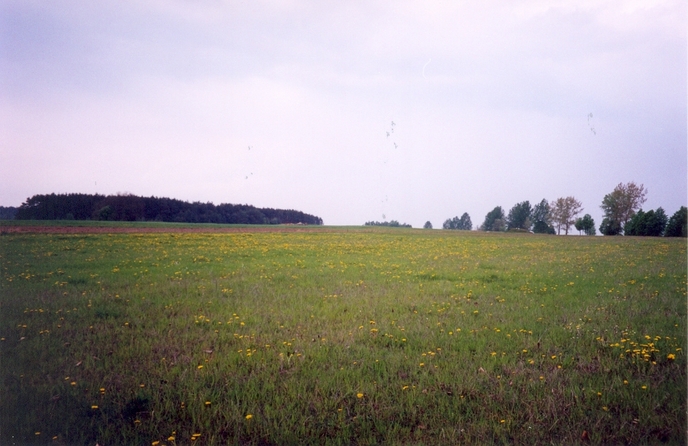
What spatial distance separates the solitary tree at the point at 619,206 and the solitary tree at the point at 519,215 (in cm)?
4112

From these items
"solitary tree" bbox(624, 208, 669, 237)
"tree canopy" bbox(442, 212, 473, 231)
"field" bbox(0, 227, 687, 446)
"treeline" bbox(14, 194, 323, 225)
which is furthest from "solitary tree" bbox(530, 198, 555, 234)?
"field" bbox(0, 227, 687, 446)

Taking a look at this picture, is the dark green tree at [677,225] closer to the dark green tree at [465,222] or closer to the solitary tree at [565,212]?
the solitary tree at [565,212]

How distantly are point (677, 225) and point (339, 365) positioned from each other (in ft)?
256

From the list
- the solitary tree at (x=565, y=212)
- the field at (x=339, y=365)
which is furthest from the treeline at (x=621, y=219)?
the field at (x=339, y=365)

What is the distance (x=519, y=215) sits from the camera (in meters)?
121

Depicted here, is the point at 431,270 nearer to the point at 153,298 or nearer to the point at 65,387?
the point at 153,298

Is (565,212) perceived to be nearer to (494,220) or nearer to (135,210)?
(494,220)

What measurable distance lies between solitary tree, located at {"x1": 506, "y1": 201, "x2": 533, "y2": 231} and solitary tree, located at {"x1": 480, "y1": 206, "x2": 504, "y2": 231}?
362cm

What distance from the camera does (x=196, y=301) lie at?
9023 mm

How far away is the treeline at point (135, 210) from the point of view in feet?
141

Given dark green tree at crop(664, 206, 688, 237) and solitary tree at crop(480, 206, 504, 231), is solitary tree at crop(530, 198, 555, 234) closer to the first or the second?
solitary tree at crop(480, 206, 504, 231)

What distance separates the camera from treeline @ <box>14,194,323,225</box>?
141 ft

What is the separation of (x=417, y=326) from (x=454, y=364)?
1764 millimetres

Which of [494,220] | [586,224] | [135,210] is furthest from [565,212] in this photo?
[135,210]
